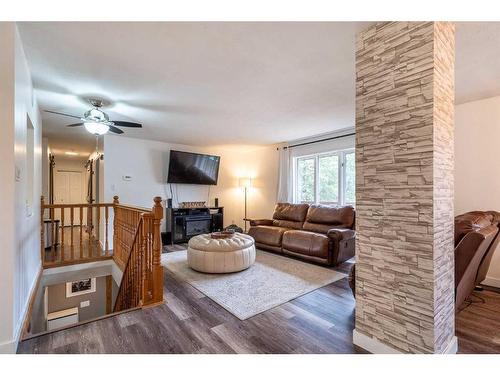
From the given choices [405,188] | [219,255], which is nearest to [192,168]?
[219,255]

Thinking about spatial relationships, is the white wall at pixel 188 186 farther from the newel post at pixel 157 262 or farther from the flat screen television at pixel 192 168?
the newel post at pixel 157 262

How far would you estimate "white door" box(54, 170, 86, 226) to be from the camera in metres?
7.98

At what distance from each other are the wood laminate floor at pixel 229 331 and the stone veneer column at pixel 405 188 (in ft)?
1.14

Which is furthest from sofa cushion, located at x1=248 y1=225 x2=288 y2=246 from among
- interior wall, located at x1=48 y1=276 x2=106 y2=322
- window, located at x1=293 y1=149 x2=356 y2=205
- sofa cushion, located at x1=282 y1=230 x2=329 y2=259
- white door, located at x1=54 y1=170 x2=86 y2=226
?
white door, located at x1=54 y1=170 x2=86 y2=226

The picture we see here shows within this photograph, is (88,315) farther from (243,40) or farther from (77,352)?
(243,40)

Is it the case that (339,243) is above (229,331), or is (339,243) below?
above

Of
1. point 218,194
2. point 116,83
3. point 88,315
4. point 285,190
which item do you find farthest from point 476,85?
point 88,315

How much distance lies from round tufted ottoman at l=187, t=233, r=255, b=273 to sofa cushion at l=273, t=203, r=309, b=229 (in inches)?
60.1

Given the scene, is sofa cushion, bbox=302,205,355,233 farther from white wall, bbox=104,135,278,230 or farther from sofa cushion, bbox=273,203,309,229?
white wall, bbox=104,135,278,230

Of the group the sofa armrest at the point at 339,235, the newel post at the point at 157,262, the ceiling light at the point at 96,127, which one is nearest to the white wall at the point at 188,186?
the ceiling light at the point at 96,127

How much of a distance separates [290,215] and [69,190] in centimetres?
777

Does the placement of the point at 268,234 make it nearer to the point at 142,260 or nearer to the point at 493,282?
the point at 142,260

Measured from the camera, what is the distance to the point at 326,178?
495cm

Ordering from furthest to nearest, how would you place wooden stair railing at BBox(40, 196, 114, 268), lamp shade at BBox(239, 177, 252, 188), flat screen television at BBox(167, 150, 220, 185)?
1. lamp shade at BBox(239, 177, 252, 188)
2. flat screen television at BBox(167, 150, 220, 185)
3. wooden stair railing at BBox(40, 196, 114, 268)
